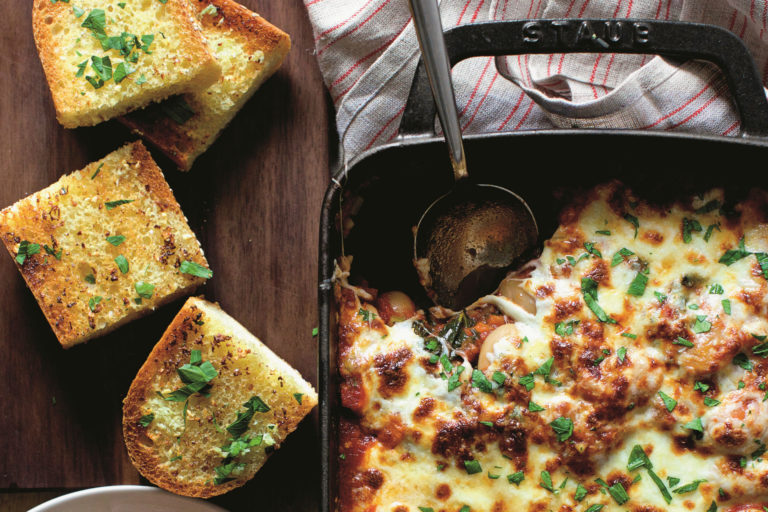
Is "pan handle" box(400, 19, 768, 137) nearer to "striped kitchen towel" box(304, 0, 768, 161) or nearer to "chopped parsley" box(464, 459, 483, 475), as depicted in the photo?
"striped kitchen towel" box(304, 0, 768, 161)

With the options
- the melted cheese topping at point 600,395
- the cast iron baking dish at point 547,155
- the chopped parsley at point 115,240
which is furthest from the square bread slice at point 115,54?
the melted cheese topping at point 600,395

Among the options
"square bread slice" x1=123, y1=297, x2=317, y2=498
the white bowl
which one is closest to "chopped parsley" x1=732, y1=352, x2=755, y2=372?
"square bread slice" x1=123, y1=297, x2=317, y2=498

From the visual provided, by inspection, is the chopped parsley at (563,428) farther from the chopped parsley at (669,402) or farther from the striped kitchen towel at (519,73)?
the striped kitchen towel at (519,73)

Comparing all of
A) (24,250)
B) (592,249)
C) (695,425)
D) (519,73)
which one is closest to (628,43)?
(519,73)

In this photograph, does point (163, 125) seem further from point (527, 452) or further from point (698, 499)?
point (698, 499)

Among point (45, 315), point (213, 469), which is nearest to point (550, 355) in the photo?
point (213, 469)

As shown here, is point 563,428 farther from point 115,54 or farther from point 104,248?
point 115,54
